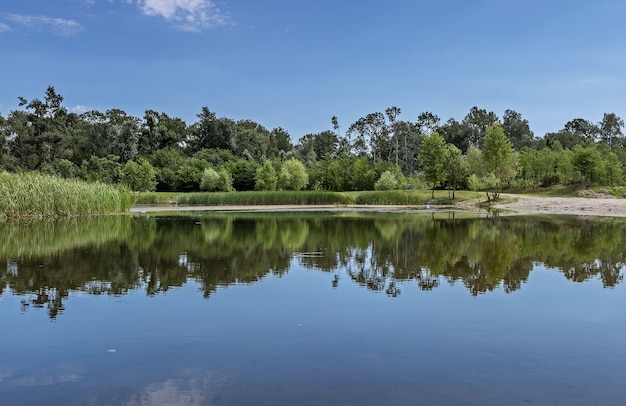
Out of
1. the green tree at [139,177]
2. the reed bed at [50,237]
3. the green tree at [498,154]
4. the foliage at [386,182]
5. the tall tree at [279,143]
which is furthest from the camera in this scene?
the tall tree at [279,143]

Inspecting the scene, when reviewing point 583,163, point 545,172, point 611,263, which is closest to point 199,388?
point 611,263

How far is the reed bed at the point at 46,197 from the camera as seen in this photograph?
28453 mm

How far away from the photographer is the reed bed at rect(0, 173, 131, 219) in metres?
28.5

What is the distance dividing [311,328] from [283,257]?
741cm

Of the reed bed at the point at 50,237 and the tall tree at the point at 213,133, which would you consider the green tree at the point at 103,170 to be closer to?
the tall tree at the point at 213,133

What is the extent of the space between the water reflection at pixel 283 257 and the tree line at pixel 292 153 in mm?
28987

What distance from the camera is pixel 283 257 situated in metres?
14.6

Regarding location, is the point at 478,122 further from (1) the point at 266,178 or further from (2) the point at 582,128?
(1) the point at 266,178

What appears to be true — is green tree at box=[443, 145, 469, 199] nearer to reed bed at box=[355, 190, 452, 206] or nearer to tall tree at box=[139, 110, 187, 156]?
reed bed at box=[355, 190, 452, 206]

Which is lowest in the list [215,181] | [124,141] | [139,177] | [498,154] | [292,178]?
[215,181]

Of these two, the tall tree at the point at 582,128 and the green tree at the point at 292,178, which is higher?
the tall tree at the point at 582,128

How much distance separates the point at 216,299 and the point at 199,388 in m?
3.96

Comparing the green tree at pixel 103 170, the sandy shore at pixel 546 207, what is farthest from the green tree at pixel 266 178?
the green tree at pixel 103 170

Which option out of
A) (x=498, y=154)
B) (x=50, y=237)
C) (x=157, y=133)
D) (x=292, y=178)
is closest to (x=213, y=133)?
(x=157, y=133)
